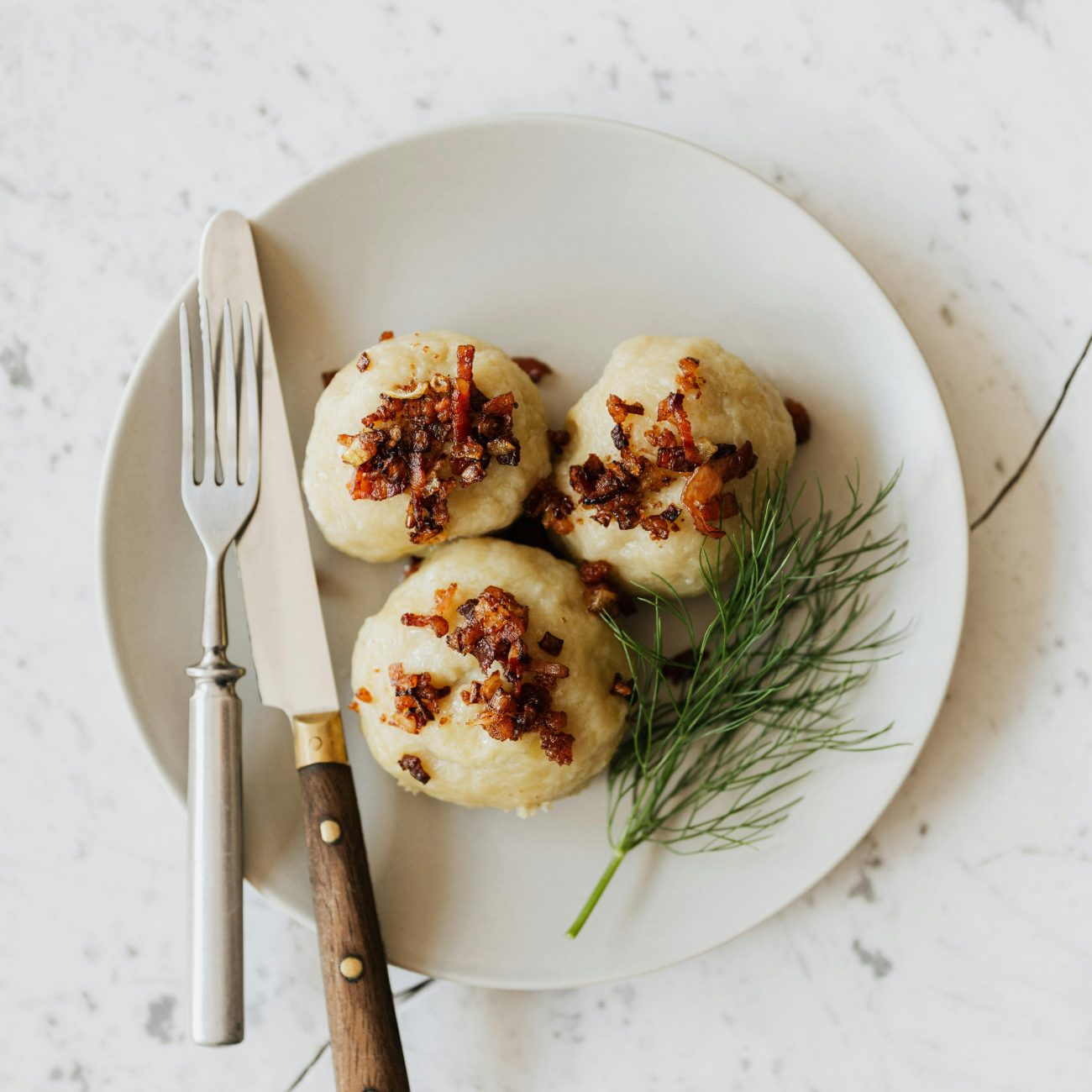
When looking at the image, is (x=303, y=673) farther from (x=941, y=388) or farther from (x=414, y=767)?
(x=941, y=388)

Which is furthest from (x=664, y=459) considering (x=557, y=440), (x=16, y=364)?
(x=16, y=364)

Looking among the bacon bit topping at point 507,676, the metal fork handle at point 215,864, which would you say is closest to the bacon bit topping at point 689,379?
the bacon bit topping at point 507,676

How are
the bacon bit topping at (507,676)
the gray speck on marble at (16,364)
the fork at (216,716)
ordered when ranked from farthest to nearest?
the gray speck on marble at (16,364) < the fork at (216,716) < the bacon bit topping at (507,676)

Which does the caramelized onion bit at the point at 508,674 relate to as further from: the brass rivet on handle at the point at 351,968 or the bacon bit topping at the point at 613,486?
the brass rivet on handle at the point at 351,968

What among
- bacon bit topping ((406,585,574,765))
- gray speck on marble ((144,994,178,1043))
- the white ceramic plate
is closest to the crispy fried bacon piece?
bacon bit topping ((406,585,574,765))

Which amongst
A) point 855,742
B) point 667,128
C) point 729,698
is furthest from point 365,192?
point 855,742

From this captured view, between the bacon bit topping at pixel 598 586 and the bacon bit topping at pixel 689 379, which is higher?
the bacon bit topping at pixel 689 379

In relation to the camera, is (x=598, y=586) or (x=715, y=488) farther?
(x=598, y=586)
